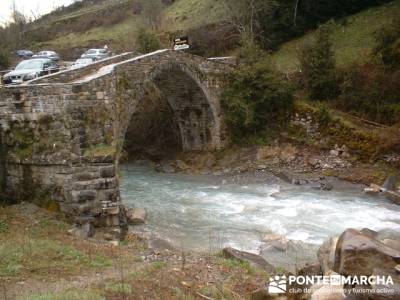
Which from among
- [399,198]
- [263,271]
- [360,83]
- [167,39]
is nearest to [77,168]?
[263,271]

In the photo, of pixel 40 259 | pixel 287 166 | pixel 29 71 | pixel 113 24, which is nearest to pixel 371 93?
pixel 287 166

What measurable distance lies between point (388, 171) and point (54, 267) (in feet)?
51.3

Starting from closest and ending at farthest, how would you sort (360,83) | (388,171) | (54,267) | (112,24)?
(54,267) < (388,171) < (360,83) < (112,24)

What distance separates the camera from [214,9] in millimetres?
40344

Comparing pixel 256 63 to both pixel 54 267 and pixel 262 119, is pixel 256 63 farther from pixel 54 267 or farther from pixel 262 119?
pixel 54 267

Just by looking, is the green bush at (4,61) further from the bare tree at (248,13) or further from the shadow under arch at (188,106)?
the bare tree at (248,13)

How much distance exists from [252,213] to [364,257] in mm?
10431

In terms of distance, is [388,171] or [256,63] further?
[256,63]

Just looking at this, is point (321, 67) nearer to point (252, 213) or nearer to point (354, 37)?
point (354, 37)

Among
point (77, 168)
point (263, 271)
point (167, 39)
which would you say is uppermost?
point (167, 39)

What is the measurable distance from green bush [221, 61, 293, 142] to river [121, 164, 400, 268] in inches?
159

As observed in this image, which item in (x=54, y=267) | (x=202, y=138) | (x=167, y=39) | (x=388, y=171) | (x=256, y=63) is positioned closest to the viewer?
(x=54, y=267)

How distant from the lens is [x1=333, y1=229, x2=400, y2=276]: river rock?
7.37m

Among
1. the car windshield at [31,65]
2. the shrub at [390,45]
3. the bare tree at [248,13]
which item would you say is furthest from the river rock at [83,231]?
the bare tree at [248,13]
